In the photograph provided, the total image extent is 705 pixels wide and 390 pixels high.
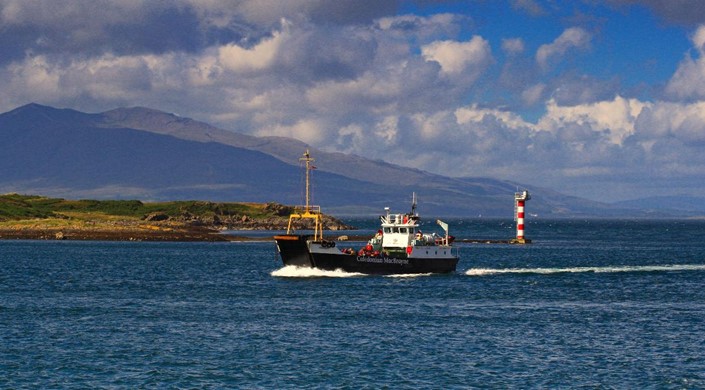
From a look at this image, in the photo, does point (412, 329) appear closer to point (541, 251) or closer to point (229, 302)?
point (229, 302)

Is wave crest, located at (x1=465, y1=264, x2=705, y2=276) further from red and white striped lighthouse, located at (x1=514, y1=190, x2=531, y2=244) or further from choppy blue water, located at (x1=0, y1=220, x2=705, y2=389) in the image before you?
red and white striped lighthouse, located at (x1=514, y1=190, x2=531, y2=244)

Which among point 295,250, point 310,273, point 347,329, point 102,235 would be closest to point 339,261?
point 310,273

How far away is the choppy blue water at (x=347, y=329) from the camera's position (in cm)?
4497

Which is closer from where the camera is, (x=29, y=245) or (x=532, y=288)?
(x=532, y=288)

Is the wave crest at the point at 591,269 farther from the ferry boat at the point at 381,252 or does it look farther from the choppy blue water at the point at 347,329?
the ferry boat at the point at 381,252

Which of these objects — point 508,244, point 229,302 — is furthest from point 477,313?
point 508,244

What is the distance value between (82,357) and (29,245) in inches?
4702

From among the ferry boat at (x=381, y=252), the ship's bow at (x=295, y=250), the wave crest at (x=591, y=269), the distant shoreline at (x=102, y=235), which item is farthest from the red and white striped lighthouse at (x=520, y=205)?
the ship's bow at (x=295, y=250)

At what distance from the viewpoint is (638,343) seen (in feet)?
178

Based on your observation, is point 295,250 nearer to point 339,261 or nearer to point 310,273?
point 310,273

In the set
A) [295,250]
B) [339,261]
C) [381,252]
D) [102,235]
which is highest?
[102,235]

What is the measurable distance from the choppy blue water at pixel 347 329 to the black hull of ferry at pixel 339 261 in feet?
4.82

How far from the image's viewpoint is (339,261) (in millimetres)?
95500

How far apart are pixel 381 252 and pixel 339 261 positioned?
16.5ft
